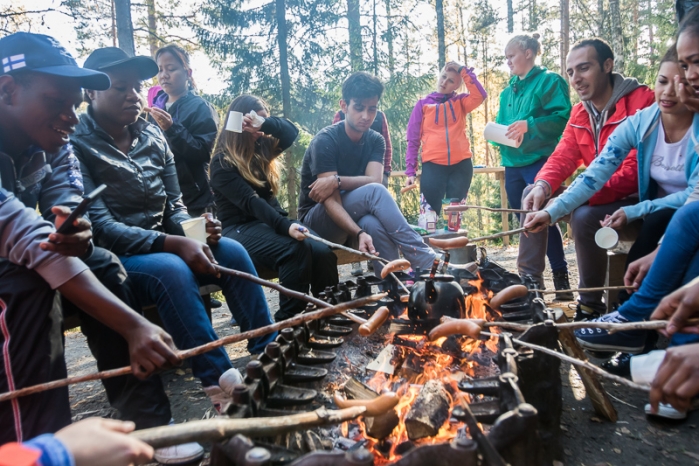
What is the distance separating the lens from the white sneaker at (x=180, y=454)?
2.06 metres

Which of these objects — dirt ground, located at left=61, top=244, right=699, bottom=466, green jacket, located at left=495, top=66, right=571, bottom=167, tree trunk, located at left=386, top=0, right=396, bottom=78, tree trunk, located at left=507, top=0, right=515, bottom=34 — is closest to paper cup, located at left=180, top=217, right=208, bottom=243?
dirt ground, located at left=61, top=244, right=699, bottom=466

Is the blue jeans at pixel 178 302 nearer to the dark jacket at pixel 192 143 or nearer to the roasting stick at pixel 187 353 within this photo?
the roasting stick at pixel 187 353

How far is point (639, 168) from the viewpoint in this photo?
10.7 feet

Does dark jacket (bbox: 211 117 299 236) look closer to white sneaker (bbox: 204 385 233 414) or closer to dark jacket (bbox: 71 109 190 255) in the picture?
dark jacket (bbox: 71 109 190 255)

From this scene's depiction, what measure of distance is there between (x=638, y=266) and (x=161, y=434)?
9.33 ft

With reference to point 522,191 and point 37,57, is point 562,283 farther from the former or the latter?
point 37,57

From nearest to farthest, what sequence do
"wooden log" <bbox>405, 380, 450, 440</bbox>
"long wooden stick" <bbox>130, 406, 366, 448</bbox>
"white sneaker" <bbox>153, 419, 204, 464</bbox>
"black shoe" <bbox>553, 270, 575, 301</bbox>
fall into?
"long wooden stick" <bbox>130, 406, 366, 448</bbox>
"wooden log" <bbox>405, 380, 450, 440</bbox>
"white sneaker" <bbox>153, 419, 204, 464</bbox>
"black shoe" <bbox>553, 270, 575, 301</bbox>

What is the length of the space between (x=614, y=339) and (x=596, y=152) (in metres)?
1.74

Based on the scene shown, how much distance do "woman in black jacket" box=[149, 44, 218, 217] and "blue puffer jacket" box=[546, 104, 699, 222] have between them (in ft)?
9.66

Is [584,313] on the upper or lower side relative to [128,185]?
lower

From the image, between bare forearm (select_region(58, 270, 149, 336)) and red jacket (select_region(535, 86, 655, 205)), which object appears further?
red jacket (select_region(535, 86, 655, 205))

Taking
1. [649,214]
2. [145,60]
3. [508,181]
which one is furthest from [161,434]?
[508,181]

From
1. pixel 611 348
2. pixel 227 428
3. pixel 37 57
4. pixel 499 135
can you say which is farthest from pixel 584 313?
pixel 37 57

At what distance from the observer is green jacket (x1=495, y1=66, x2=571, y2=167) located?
15.3 ft
